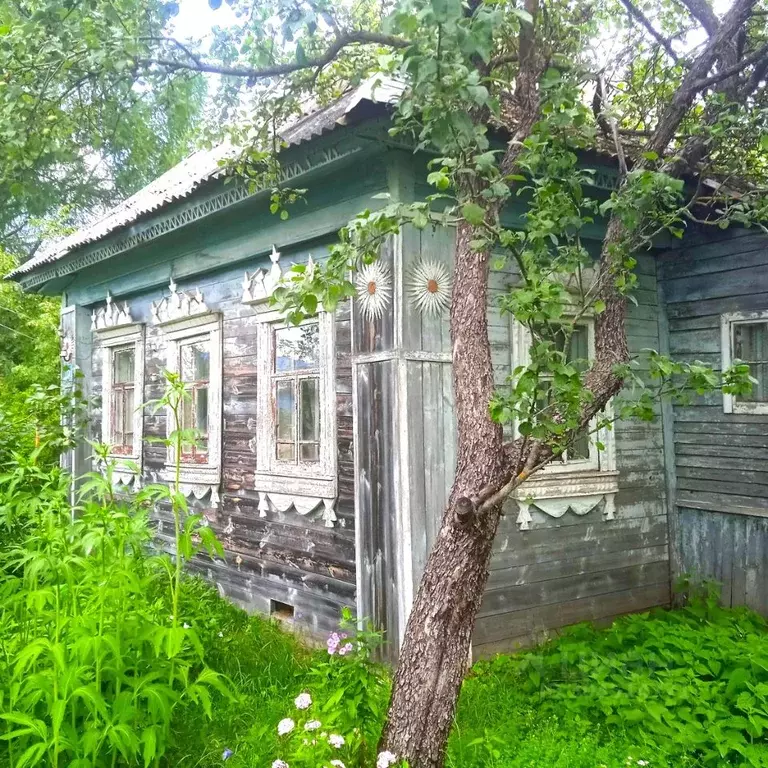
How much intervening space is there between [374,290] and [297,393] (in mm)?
1326

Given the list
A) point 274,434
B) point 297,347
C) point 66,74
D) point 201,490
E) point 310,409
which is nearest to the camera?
point 66,74

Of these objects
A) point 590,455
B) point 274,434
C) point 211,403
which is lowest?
point 590,455

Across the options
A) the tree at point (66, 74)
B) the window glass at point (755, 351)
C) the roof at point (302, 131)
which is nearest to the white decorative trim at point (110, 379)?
the roof at point (302, 131)

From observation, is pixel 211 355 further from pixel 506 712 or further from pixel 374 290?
pixel 506 712

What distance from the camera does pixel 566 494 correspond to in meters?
5.12

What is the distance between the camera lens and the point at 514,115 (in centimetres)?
472

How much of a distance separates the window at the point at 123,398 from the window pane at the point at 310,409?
10.2ft

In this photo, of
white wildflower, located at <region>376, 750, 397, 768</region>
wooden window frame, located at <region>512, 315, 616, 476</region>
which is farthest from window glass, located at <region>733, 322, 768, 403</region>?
white wildflower, located at <region>376, 750, 397, 768</region>

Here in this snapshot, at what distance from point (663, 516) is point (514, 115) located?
3.35 meters

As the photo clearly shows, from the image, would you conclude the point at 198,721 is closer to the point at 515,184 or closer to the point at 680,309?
the point at 515,184

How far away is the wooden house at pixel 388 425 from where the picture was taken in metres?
4.23

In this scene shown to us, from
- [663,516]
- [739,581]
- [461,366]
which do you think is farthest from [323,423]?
[739,581]

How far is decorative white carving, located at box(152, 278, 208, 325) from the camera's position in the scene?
6376mm

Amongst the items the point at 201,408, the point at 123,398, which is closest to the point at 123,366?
the point at 123,398
